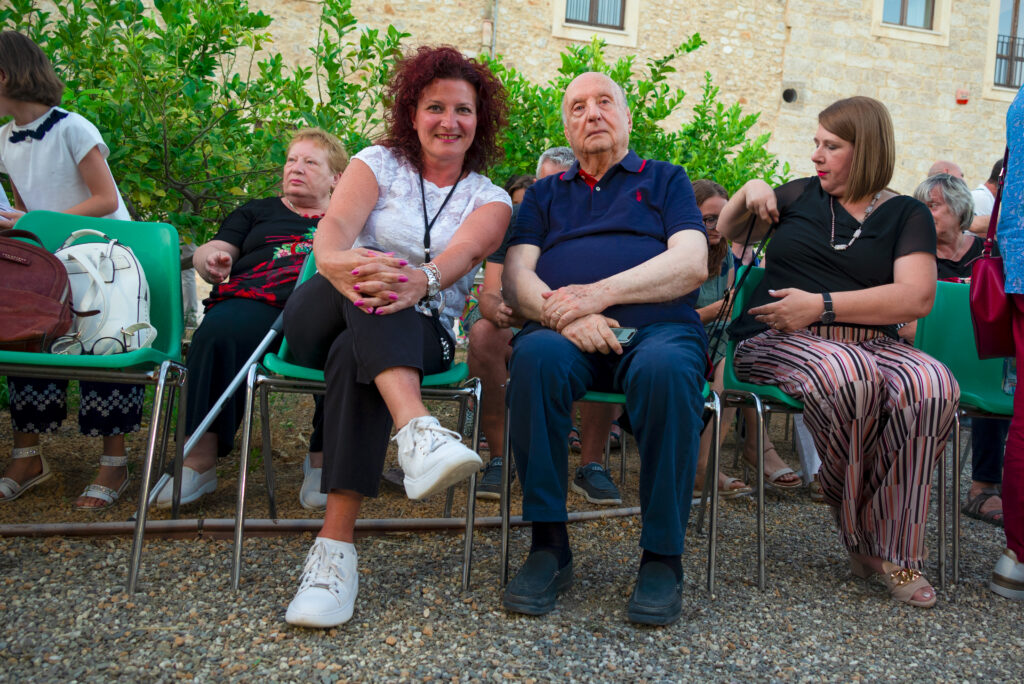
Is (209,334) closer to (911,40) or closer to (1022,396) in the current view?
(1022,396)

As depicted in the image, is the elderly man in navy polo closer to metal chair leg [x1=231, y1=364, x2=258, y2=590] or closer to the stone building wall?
metal chair leg [x1=231, y1=364, x2=258, y2=590]

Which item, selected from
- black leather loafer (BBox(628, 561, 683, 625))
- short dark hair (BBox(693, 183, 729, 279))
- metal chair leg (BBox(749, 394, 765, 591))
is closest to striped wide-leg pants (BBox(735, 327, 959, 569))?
metal chair leg (BBox(749, 394, 765, 591))

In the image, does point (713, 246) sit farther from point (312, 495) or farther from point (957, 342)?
point (312, 495)

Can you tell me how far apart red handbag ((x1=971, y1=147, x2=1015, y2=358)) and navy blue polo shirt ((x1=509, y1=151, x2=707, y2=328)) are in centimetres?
92

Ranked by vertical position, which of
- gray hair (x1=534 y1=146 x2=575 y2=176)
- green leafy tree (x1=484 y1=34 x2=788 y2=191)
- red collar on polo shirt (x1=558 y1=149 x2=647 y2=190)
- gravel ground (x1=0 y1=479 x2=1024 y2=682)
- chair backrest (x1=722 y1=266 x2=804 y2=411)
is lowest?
gravel ground (x1=0 y1=479 x2=1024 y2=682)

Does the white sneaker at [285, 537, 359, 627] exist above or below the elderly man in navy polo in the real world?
below

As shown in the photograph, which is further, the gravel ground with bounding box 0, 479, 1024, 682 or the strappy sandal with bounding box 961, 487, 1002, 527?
Answer: the strappy sandal with bounding box 961, 487, 1002, 527

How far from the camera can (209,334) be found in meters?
2.93

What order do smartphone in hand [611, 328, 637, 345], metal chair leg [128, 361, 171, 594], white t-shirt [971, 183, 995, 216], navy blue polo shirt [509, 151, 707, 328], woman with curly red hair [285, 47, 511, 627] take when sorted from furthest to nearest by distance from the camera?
1. white t-shirt [971, 183, 995, 216]
2. navy blue polo shirt [509, 151, 707, 328]
3. smartphone in hand [611, 328, 637, 345]
4. metal chair leg [128, 361, 171, 594]
5. woman with curly red hair [285, 47, 511, 627]

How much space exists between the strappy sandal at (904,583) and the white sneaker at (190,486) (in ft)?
7.27

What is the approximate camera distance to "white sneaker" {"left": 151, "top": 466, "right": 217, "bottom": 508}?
278 centimetres

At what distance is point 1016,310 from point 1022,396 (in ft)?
0.92

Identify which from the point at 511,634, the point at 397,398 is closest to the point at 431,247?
the point at 397,398

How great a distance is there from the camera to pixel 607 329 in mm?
2309
